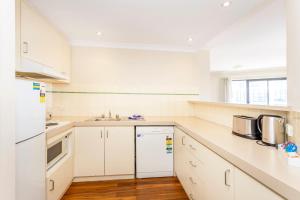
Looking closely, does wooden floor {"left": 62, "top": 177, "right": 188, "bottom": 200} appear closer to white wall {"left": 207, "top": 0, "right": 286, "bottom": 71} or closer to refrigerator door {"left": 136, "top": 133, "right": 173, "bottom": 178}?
refrigerator door {"left": 136, "top": 133, "right": 173, "bottom": 178}

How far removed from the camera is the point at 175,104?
3.07 meters

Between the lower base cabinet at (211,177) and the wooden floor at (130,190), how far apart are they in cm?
25

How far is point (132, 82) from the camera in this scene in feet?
9.61

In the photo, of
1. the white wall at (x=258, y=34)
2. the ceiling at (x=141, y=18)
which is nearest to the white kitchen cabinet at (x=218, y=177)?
the ceiling at (x=141, y=18)

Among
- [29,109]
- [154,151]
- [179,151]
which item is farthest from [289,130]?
[29,109]

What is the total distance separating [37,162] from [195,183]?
1438mm

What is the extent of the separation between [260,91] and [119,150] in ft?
20.8

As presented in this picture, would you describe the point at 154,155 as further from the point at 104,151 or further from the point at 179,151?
the point at 104,151

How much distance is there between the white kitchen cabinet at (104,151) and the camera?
227 cm

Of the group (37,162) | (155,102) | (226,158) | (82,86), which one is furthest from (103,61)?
(226,158)

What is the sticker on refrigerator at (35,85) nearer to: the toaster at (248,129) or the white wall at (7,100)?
the white wall at (7,100)

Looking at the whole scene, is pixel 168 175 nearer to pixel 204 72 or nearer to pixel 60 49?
pixel 204 72

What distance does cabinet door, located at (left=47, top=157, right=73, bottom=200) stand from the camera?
158cm

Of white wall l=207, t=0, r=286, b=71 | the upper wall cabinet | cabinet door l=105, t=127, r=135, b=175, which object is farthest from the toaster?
the upper wall cabinet
